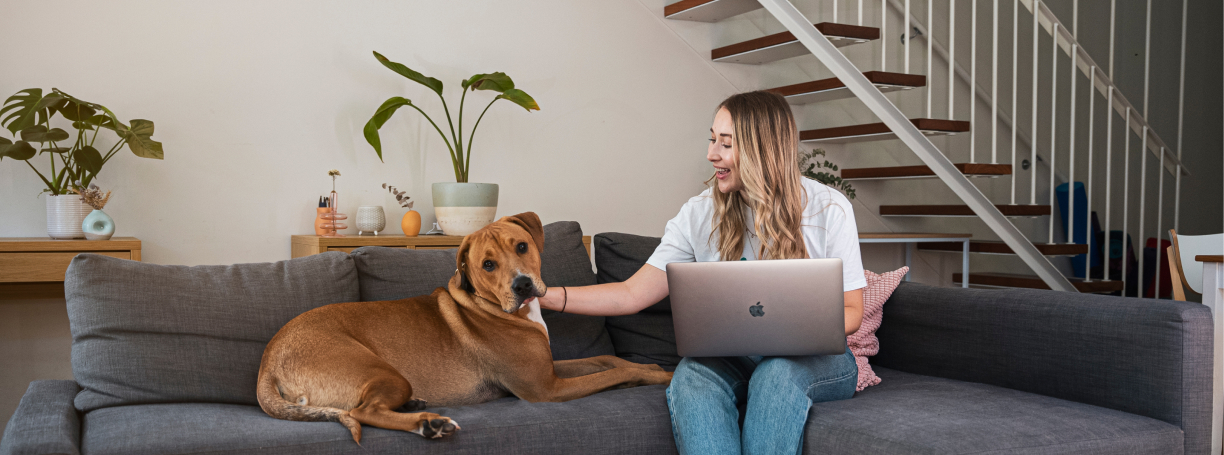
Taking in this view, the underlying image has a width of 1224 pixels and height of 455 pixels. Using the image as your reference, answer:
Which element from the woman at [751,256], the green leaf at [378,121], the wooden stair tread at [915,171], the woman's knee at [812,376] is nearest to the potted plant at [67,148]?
the green leaf at [378,121]

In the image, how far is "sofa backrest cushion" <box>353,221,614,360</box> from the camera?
211cm

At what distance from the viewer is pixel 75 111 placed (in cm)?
279

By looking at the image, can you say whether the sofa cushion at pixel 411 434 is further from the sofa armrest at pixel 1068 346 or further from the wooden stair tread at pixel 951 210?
the wooden stair tread at pixel 951 210

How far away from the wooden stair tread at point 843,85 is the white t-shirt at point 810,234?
155 cm

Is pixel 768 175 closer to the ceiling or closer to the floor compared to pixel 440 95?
closer to the floor

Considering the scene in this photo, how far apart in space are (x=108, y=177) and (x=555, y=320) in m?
1.97

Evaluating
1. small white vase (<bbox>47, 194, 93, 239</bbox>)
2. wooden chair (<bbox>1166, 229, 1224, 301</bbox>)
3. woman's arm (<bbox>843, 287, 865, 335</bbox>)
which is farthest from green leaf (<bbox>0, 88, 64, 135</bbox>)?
wooden chair (<bbox>1166, 229, 1224, 301</bbox>)

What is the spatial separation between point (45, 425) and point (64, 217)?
5.34 ft

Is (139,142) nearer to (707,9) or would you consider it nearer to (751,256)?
(751,256)

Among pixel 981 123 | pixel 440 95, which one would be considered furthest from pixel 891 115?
pixel 440 95

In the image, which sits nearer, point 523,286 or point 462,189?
point 523,286

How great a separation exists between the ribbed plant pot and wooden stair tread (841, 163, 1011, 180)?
202 centimetres

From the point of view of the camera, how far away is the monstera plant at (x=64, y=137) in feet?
8.73

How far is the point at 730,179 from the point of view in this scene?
75.1 inches
